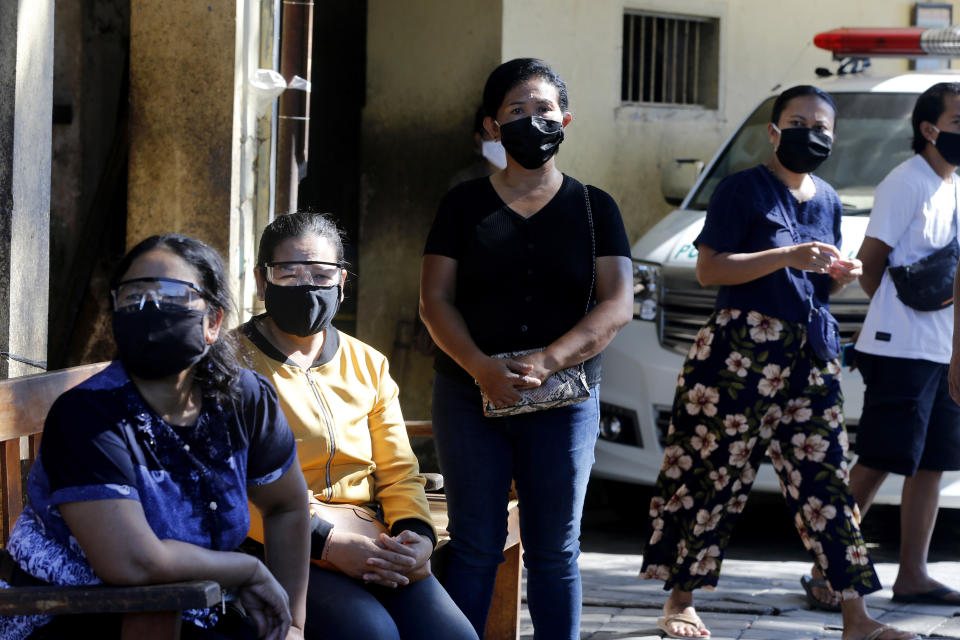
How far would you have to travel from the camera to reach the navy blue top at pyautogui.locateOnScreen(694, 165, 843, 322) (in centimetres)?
469

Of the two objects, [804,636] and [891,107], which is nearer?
[804,636]

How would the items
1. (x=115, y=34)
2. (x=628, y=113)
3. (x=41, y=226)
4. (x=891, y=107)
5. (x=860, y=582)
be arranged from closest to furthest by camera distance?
(x=41, y=226)
(x=860, y=582)
(x=115, y=34)
(x=891, y=107)
(x=628, y=113)

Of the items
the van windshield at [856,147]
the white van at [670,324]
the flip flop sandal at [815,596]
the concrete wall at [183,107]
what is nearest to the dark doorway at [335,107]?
the van windshield at [856,147]

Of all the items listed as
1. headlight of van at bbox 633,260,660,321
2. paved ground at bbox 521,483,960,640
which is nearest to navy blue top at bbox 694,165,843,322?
paved ground at bbox 521,483,960,640

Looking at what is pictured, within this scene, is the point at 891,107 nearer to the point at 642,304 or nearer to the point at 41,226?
the point at 642,304

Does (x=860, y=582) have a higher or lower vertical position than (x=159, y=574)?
lower

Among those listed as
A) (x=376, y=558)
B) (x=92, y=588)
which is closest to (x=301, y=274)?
(x=376, y=558)

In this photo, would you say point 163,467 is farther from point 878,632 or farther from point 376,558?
point 878,632

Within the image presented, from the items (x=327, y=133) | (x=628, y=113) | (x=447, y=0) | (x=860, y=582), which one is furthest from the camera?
(x=327, y=133)

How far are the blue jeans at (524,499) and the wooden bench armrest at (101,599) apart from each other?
1517 mm

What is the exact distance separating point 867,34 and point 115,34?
4281 mm

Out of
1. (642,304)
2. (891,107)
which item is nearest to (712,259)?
(642,304)

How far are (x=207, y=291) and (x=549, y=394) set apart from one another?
1291mm

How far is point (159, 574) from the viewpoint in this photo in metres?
2.51
